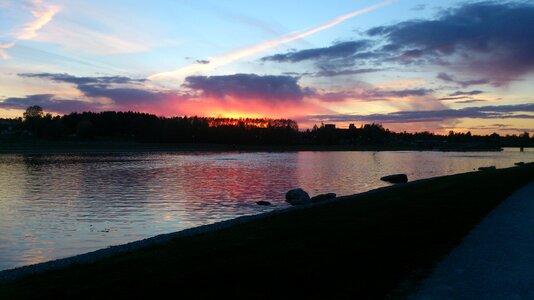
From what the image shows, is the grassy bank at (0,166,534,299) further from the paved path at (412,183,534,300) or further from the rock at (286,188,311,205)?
the rock at (286,188,311,205)

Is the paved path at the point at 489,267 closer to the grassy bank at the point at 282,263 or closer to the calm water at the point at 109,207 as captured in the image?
the grassy bank at the point at 282,263

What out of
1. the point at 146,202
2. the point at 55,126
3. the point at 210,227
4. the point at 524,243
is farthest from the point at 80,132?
the point at 524,243

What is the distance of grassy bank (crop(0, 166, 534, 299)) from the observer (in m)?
8.20

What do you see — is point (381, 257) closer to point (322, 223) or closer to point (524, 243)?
point (524, 243)

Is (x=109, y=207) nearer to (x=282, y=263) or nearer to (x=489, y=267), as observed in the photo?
(x=282, y=263)

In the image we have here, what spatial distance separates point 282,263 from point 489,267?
166 inches

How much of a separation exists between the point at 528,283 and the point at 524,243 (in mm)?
3786

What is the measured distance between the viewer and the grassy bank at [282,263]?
820 centimetres

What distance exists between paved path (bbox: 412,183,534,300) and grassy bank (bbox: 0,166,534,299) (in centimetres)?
38

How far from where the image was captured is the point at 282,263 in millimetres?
9930

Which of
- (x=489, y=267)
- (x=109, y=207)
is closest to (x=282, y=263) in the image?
(x=489, y=267)

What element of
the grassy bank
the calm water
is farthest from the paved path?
the calm water

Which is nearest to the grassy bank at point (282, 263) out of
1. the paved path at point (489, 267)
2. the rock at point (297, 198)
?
the paved path at point (489, 267)

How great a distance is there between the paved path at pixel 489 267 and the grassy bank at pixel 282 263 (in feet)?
1.25
